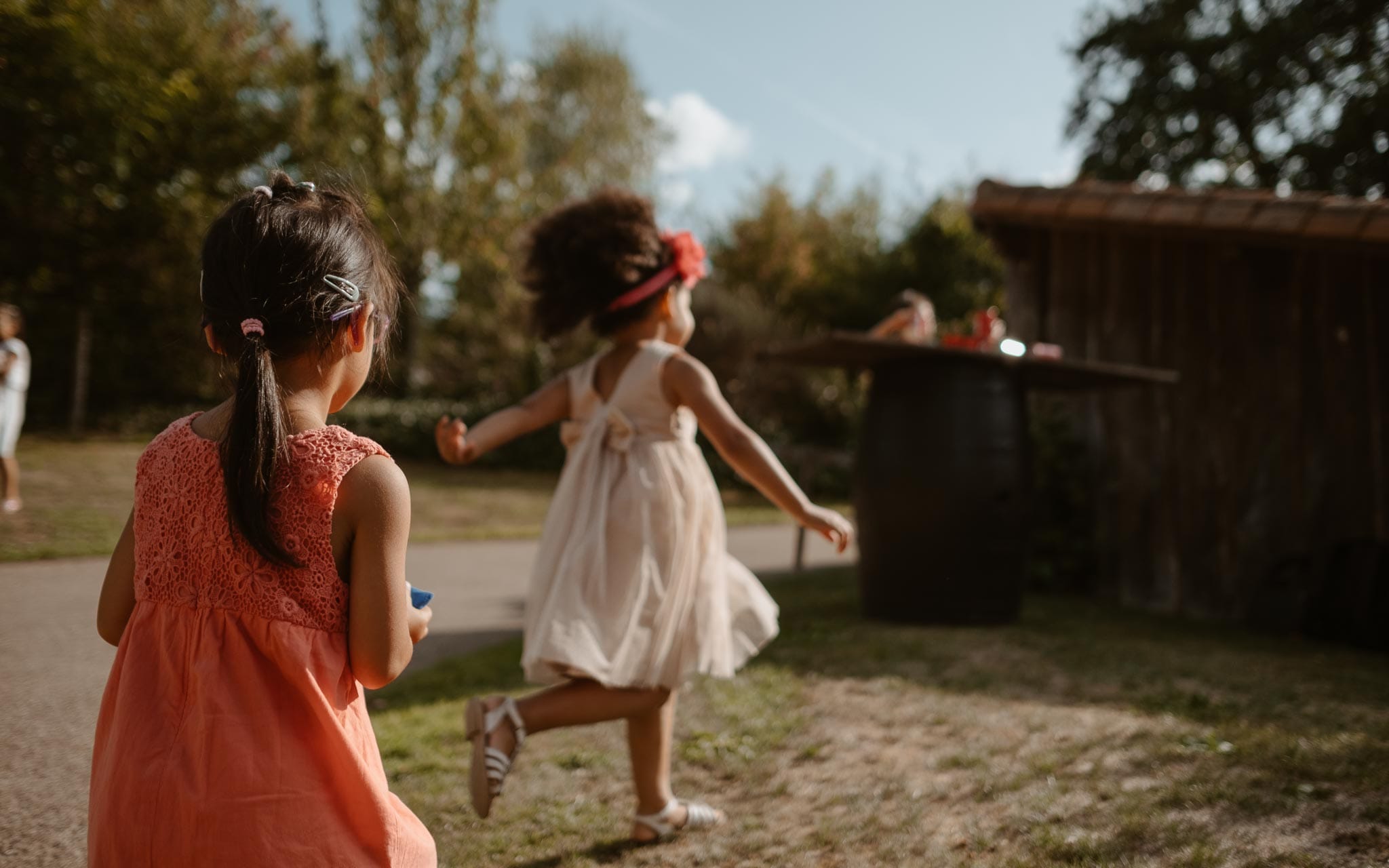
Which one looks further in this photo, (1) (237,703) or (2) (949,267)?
(2) (949,267)

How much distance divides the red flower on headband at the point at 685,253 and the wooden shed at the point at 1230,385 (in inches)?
161

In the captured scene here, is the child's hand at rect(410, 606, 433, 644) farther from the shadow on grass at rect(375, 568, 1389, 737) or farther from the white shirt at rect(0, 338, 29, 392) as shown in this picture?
the white shirt at rect(0, 338, 29, 392)

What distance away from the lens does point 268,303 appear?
1520 mm

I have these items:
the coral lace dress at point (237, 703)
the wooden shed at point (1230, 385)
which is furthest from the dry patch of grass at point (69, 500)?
the wooden shed at point (1230, 385)

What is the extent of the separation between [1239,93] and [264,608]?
57.8ft

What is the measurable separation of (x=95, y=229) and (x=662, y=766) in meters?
13.7

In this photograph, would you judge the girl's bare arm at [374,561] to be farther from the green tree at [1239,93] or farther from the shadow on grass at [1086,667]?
the green tree at [1239,93]

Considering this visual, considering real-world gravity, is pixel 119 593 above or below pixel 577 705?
above

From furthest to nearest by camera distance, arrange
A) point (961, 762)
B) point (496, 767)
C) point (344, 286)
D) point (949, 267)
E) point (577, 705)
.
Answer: point (949, 267)
point (961, 762)
point (577, 705)
point (496, 767)
point (344, 286)

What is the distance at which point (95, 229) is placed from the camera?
13.6m

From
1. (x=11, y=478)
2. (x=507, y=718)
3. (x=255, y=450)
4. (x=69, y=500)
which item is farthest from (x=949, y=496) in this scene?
(x=69, y=500)

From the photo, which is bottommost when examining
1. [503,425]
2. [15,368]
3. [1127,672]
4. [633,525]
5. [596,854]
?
[596,854]

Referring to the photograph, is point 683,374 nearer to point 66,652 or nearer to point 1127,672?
point 1127,672

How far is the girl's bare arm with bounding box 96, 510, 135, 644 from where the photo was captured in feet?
5.30
